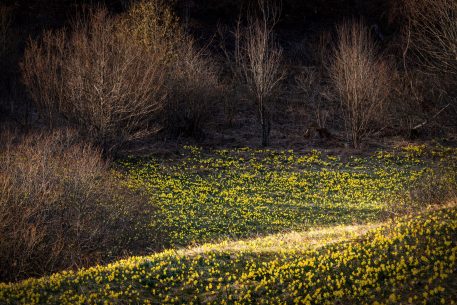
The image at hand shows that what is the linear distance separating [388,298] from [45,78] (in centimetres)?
3394

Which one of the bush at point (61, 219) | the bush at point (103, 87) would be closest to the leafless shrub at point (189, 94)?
the bush at point (103, 87)

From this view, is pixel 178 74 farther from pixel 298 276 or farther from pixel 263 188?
pixel 298 276

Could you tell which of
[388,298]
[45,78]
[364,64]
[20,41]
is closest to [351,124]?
[364,64]

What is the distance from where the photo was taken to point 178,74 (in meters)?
42.3

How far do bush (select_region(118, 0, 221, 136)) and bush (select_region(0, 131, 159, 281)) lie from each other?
1925 cm

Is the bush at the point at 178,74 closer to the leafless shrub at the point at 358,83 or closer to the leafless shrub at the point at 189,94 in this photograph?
the leafless shrub at the point at 189,94

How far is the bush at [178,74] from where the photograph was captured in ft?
138

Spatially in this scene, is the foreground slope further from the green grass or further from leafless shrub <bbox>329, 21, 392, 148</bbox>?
leafless shrub <bbox>329, 21, 392, 148</bbox>

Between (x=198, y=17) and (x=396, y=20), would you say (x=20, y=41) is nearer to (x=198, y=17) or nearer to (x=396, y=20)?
→ (x=198, y=17)

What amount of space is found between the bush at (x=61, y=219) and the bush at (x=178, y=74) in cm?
1925

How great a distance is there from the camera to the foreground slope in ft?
36.4

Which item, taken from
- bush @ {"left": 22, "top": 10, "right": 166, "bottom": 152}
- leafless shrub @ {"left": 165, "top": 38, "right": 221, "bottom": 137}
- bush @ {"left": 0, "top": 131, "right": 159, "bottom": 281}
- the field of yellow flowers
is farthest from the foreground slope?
leafless shrub @ {"left": 165, "top": 38, "right": 221, "bottom": 137}

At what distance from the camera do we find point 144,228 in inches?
911

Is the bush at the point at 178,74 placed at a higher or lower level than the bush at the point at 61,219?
higher
